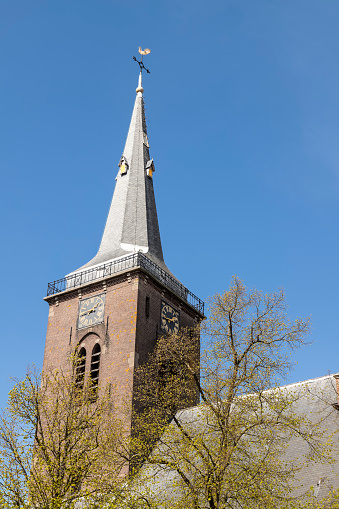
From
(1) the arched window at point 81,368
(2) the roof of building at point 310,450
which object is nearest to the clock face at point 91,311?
(1) the arched window at point 81,368

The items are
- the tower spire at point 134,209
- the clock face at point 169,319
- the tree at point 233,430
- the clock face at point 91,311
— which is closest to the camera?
the tree at point 233,430

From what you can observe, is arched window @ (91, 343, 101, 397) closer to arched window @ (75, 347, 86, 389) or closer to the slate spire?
arched window @ (75, 347, 86, 389)

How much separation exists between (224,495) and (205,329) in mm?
4801

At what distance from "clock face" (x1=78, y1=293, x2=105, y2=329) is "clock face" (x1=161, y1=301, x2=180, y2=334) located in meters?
2.94

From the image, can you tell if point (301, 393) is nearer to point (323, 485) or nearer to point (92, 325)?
point (323, 485)

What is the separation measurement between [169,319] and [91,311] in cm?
382

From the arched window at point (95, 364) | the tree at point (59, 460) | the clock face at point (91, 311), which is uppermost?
the clock face at point (91, 311)

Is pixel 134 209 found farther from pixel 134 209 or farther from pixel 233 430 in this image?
pixel 233 430

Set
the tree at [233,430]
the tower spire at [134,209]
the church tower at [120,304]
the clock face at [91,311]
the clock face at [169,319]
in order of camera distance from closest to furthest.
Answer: the tree at [233,430] → the church tower at [120,304] → the clock face at [91,311] → the clock face at [169,319] → the tower spire at [134,209]

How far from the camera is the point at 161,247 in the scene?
3584 cm

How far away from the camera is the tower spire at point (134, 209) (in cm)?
3378

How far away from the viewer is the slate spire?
33812 millimetres

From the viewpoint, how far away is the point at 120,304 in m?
29.9

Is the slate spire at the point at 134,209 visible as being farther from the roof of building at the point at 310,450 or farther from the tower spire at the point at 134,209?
the roof of building at the point at 310,450
